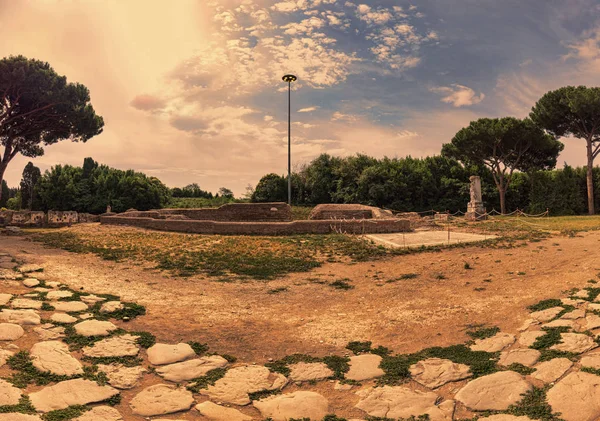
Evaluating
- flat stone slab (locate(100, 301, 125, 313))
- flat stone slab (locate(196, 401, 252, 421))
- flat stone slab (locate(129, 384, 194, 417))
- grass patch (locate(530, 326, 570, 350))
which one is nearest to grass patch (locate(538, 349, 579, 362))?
grass patch (locate(530, 326, 570, 350))

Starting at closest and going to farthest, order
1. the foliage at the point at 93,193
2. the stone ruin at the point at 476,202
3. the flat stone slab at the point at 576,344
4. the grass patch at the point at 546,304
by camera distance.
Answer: the flat stone slab at the point at 576,344
the grass patch at the point at 546,304
the stone ruin at the point at 476,202
the foliage at the point at 93,193

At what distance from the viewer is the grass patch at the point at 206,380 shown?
14.4 feet

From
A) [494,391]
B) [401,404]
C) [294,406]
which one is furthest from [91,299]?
[494,391]

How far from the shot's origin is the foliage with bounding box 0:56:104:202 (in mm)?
21016

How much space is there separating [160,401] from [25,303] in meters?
3.91

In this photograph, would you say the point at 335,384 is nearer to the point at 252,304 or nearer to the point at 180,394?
the point at 180,394

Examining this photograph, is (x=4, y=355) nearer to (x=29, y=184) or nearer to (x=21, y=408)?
(x=21, y=408)

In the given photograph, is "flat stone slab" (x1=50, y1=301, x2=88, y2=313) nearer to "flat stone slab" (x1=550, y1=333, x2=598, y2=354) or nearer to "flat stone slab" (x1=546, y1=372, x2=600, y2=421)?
"flat stone slab" (x1=546, y1=372, x2=600, y2=421)

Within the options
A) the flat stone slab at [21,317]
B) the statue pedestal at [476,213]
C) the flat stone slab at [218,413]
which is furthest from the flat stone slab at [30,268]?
the statue pedestal at [476,213]

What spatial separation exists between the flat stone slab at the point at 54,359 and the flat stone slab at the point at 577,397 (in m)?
4.98

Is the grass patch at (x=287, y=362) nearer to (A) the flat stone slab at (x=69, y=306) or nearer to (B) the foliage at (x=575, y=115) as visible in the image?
(A) the flat stone slab at (x=69, y=306)

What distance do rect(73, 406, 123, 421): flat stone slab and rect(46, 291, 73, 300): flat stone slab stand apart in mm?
4138

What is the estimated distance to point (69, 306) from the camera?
666 cm

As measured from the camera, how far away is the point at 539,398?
3770 millimetres
